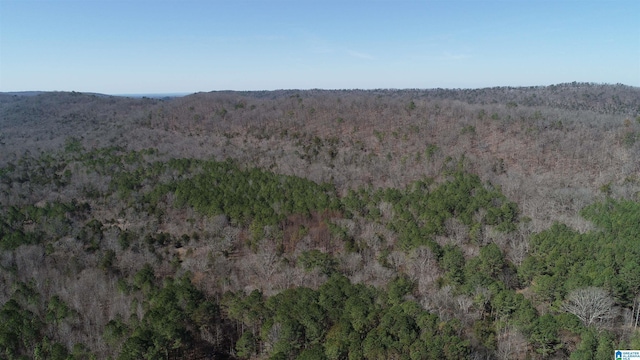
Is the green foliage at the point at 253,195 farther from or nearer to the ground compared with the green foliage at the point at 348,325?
farther from the ground

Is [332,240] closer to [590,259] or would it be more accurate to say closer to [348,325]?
[348,325]

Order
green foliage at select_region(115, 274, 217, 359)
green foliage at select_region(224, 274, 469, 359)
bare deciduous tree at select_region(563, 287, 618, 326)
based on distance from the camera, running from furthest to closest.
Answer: bare deciduous tree at select_region(563, 287, 618, 326) < green foliage at select_region(115, 274, 217, 359) < green foliage at select_region(224, 274, 469, 359)

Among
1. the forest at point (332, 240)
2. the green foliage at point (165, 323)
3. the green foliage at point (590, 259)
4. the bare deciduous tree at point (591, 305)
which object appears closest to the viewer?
the green foliage at point (165, 323)

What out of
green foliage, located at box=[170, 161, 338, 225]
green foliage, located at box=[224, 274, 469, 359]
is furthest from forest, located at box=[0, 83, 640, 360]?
green foliage, located at box=[170, 161, 338, 225]

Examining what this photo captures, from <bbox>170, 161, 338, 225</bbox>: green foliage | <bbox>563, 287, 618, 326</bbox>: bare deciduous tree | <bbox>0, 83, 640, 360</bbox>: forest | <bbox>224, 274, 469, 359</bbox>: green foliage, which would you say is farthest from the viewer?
<bbox>170, 161, 338, 225</bbox>: green foliage

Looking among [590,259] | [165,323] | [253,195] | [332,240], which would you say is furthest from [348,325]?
Answer: [253,195]

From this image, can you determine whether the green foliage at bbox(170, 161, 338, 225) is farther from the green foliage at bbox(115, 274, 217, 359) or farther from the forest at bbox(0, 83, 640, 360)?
the green foliage at bbox(115, 274, 217, 359)

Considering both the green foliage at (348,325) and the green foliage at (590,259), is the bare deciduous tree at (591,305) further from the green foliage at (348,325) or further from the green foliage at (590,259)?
the green foliage at (348,325)

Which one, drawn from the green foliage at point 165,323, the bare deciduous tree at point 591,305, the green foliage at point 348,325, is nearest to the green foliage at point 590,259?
the bare deciduous tree at point 591,305
